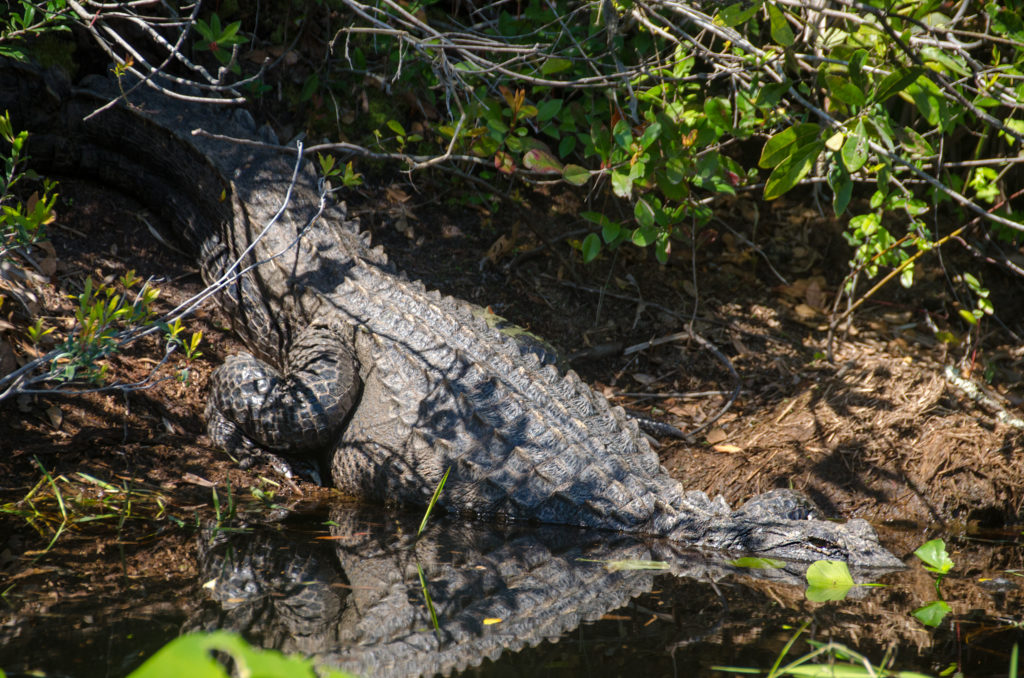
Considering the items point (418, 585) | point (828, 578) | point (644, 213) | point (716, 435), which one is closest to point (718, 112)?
point (644, 213)

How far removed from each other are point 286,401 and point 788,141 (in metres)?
2.49

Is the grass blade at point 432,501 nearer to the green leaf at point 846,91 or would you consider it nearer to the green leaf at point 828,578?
the green leaf at point 828,578

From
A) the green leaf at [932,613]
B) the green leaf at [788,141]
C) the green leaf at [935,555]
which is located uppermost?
the green leaf at [788,141]

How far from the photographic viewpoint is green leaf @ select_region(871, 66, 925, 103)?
2415 millimetres

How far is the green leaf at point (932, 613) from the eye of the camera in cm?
242

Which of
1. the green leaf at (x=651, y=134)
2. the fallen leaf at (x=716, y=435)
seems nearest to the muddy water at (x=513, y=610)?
the fallen leaf at (x=716, y=435)

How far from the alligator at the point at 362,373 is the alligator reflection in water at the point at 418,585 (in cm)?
20

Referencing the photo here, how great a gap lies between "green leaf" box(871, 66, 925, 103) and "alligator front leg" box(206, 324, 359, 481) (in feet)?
8.41

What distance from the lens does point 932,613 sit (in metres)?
2.48

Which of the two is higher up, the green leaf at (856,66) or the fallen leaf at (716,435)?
the green leaf at (856,66)

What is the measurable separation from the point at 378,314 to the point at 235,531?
131 cm

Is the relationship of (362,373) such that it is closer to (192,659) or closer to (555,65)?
(555,65)

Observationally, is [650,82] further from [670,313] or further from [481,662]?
[481,662]

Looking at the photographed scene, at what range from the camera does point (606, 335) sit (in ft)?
16.0
